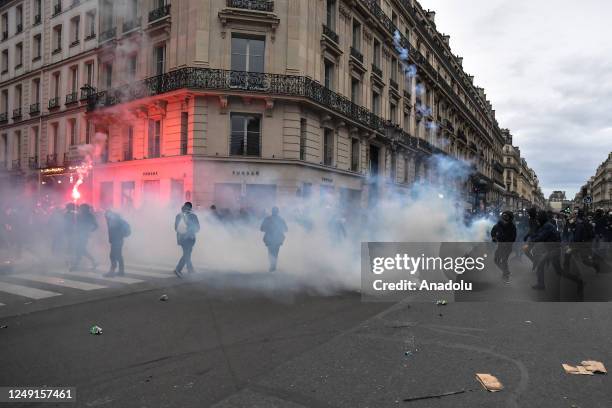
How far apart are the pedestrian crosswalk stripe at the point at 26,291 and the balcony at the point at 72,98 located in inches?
734

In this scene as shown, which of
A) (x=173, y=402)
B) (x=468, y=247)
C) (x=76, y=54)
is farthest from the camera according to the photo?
(x=76, y=54)

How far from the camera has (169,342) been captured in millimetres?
4680

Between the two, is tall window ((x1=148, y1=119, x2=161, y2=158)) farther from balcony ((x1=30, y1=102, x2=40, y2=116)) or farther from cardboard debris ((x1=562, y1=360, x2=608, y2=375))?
cardboard debris ((x1=562, y1=360, x2=608, y2=375))

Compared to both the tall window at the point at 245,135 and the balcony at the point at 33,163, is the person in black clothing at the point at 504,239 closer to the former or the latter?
the tall window at the point at 245,135

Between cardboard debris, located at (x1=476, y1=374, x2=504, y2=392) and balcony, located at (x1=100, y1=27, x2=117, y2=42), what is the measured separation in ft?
73.5

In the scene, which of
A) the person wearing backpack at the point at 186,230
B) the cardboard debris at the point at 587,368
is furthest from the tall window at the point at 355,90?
the cardboard debris at the point at 587,368

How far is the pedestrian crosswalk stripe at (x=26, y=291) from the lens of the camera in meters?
→ 7.14

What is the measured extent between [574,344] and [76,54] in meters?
26.4

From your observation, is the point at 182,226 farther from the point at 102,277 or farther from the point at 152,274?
the point at 102,277

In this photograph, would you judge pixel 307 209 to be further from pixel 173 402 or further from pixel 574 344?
pixel 173 402

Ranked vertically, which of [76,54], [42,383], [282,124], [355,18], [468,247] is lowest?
[42,383]

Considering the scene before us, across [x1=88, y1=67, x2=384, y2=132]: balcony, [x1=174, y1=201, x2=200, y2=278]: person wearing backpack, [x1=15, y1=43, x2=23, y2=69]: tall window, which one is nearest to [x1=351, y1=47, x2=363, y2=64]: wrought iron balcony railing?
[x1=88, y1=67, x2=384, y2=132]: balcony

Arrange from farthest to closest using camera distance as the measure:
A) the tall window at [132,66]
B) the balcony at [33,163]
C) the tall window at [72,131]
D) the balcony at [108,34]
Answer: the balcony at [33,163]
the tall window at [72,131]
the balcony at [108,34]
the tall window at [132,66]

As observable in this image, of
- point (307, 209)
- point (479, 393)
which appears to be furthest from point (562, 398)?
point (307, 209)
